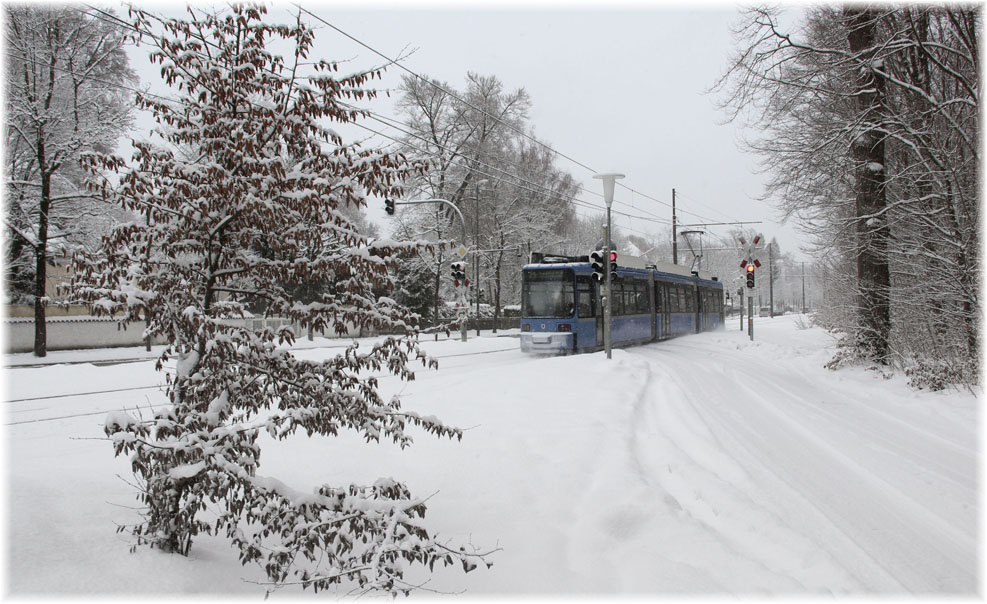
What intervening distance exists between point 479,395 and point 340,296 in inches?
228

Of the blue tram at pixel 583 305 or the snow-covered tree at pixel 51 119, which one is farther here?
the snow-covered tree at pixel 51 119

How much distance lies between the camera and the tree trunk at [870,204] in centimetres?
1274

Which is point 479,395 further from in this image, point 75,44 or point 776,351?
point 75,44

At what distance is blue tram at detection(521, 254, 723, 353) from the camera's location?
18969 mm

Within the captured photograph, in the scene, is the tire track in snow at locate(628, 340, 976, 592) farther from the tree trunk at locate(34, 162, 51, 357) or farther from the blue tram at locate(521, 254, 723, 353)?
the tree trunk at locate(34, 162, 51, 357)

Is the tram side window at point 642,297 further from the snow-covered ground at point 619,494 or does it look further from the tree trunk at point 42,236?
the tree trunk at point 42,236

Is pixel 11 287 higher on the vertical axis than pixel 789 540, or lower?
higher

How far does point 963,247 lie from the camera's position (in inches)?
384

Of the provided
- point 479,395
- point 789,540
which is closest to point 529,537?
point 789,540

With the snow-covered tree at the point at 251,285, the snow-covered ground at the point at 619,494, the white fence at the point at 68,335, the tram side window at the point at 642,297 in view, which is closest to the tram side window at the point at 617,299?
the tram side window at the point at 642,297

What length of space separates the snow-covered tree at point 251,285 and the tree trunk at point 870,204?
12.2m

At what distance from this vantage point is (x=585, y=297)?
1922 cm

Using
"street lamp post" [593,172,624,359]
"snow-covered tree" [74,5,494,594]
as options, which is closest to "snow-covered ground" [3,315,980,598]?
"snow-covered tree" [74,5,494,594]

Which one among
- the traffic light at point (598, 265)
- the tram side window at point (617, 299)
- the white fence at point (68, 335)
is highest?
the traffic light at point (598, 265)
